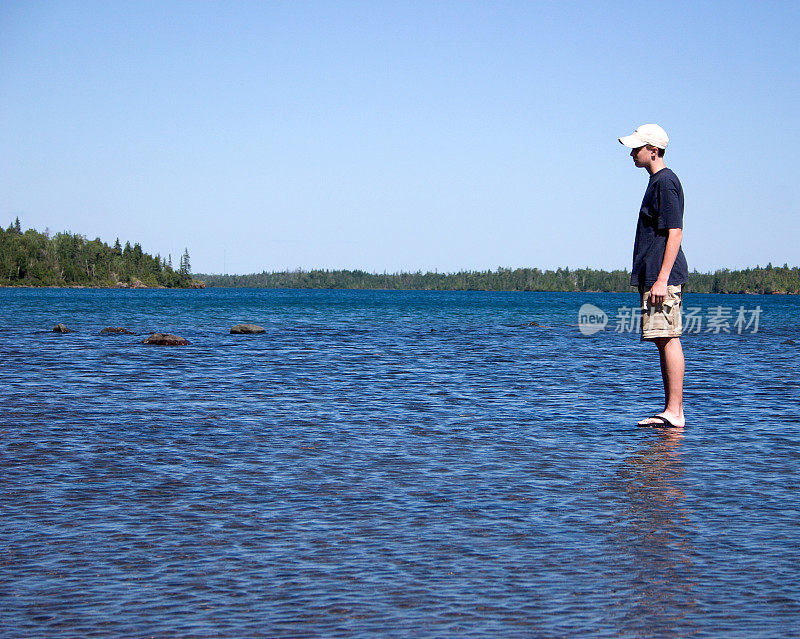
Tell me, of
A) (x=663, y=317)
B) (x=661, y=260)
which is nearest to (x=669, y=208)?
(x=661, y=260)

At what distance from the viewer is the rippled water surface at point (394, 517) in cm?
431

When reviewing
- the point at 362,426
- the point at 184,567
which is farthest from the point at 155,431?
the point at 184,567

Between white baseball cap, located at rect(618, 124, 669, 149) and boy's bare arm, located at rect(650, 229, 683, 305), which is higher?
white baseball cap, located at rect(618, 124, 669, 149)

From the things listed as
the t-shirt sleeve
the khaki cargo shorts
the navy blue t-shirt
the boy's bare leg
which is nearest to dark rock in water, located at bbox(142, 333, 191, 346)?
the boy's bare leg

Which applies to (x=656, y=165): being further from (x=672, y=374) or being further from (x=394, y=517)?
(x=394, y=517)

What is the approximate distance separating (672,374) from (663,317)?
70 cm

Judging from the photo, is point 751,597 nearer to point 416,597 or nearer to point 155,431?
point 416,597

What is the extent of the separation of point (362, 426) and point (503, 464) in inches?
113

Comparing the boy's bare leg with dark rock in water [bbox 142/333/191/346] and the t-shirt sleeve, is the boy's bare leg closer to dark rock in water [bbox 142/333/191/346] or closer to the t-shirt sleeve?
the t-shirt sleeve

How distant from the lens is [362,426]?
10.6 metres

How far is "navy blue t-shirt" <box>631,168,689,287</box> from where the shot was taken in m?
9.95

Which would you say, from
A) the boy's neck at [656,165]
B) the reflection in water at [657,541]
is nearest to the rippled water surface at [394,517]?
the reflection in water at [657,541]

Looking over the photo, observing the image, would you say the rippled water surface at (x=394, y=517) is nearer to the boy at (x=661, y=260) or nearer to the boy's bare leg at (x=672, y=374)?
the boy's bare leg at (x=672, y=374)

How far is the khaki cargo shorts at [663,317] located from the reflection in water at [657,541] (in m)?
1.67
